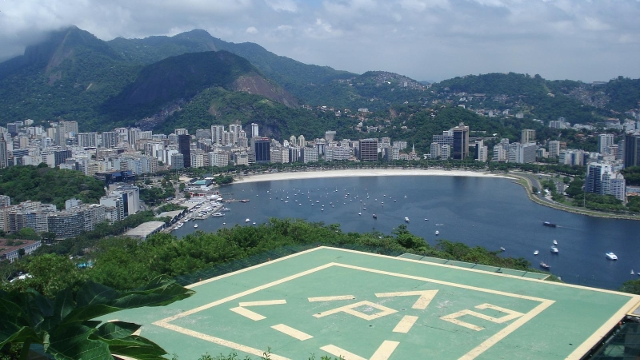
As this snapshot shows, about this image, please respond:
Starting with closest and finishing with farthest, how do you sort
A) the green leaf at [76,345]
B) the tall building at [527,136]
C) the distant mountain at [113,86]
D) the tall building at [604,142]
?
1. the green leaf at [76,345]
2. the tall building at [604,142]
3. the tall building at [527,136]
4. the distant mountain at [113,86]

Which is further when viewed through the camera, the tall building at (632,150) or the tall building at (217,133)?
the tall building at (217,133)

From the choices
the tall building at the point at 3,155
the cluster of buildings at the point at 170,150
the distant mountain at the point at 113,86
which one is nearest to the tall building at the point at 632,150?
the cluster of buildings at the point at 170,150

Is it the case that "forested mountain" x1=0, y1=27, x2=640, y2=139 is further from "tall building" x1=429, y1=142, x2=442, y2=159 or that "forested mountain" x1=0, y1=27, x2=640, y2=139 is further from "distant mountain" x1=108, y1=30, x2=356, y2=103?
"distant mountain" x1=108, y1=30, x2=356, y2=103

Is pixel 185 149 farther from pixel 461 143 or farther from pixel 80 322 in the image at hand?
pixel 80 322

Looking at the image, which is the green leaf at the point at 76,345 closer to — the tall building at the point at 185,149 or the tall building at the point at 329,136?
the tall building at the point at 185,149

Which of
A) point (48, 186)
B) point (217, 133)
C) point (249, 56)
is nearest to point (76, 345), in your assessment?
point (48, 186)

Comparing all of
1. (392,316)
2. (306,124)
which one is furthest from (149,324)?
(306,124)
